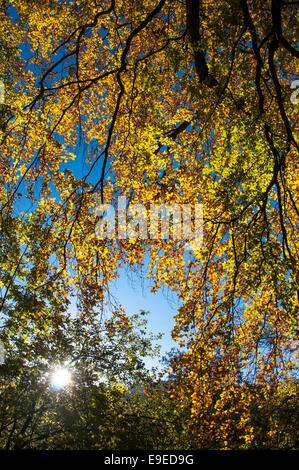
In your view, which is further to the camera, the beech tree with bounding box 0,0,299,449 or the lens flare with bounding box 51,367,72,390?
the lens flare with bounding box 51,367,72,390

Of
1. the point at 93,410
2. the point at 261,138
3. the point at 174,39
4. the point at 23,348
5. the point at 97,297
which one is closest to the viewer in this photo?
the point at 261,138

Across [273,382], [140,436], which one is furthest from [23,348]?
[273,382]

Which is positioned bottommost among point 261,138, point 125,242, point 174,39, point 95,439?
point 95,439

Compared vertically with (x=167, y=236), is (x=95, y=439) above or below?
below

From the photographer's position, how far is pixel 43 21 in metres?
6.95

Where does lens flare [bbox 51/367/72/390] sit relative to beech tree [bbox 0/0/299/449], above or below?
below

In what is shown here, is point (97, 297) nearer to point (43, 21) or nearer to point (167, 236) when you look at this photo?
point (167, 236)

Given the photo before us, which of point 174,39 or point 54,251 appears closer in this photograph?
point 54,251

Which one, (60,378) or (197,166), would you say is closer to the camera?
(197,166)

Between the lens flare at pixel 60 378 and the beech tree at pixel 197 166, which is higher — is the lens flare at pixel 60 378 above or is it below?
below

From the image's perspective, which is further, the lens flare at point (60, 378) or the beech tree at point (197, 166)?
the lens flare at point (60, 378)

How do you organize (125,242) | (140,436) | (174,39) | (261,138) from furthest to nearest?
(140,436) → (125,242) → (174,39) → (261,138)

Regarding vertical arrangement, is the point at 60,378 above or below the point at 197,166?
below
